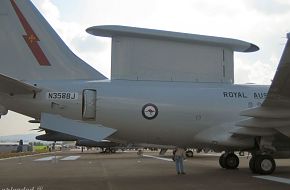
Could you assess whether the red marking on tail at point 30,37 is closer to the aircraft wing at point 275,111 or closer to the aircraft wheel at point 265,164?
the aircraft wing at point 275,111

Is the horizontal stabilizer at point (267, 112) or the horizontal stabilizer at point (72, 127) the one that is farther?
the horizontal stabilizer at point (72, 127)

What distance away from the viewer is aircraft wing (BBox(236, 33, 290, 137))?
1263 cm

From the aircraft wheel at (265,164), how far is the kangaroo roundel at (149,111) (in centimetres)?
446

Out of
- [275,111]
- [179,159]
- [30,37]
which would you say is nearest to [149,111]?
[179,159]

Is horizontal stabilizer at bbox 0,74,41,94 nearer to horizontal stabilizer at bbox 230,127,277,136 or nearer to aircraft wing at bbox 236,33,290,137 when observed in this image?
aircraft wing at bbox 236,33,290,137

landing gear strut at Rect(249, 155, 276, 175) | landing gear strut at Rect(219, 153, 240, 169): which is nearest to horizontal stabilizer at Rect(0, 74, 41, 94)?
landing gear strut at Rect(249, 155, 276, 175)

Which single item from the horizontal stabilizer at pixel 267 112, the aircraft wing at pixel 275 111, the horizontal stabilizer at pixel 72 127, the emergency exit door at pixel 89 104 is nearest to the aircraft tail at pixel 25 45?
the emergency exit door at pixel 89 104

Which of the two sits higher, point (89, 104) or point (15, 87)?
point (15, 87)

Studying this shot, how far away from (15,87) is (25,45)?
2.04m

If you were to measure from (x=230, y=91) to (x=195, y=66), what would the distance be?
1.82m

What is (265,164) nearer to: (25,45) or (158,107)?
(158,107)

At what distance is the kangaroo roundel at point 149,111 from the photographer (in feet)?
48.1

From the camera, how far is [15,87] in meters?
13.4

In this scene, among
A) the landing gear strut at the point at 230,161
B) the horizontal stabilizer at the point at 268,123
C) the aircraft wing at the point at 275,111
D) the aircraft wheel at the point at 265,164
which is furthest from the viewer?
the landing gear strut at the point at 230,161
